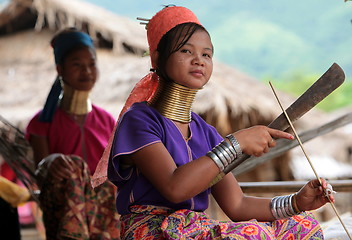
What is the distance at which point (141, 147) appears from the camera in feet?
7.07

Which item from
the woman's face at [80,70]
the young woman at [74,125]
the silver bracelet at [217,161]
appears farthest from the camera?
the woman's face at [80,70]

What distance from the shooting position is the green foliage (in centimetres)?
3353

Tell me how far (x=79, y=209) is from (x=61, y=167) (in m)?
0.29

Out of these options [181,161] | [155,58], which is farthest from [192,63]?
[181,161]

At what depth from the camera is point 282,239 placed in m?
2.07

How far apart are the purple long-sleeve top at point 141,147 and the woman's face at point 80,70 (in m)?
1.94

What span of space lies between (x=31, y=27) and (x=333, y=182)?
22.8 ft

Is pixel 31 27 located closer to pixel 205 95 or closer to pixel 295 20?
pixel 205 95

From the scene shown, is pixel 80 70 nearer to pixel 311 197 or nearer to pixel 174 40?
pixel 174 40

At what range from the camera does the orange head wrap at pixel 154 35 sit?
7.72ft

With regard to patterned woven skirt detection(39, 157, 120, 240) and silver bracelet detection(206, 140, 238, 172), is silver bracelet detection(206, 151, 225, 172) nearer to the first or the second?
silver bracelet detection(206, 140, 238, 172)

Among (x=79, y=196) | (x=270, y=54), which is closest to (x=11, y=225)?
(x=79, y=196)

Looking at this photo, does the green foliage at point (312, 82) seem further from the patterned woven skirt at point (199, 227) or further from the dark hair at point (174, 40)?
the patterned woven skirt at point (199, 227)

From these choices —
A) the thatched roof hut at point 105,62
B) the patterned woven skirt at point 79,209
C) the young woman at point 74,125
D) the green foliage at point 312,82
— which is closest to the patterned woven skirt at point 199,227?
the patterned woven skirt at point 79,209
